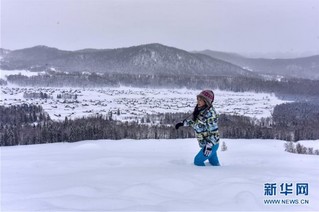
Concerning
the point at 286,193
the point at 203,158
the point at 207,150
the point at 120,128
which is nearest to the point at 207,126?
the point at 207,150

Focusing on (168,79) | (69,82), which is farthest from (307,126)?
(69,82)

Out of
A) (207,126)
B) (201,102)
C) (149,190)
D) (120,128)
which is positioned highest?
(201,102)

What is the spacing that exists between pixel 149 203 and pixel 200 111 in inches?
138

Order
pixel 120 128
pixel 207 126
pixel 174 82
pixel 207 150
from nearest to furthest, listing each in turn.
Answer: pixel 207 150 < pixel 207 126 < pixel 120 128 < pixel 174 82

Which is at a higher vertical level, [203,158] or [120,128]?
[203,158]

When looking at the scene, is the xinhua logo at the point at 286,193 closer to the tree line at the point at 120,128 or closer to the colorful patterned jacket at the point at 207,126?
the colorful patterned jacket at the point at 207,126

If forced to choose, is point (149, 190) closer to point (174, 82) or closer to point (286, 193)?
point (286, 193)

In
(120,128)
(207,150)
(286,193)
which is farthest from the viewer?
(120,128)

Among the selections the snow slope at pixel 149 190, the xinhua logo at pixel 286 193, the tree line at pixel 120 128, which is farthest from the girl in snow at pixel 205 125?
the tree line at pixel 120 128

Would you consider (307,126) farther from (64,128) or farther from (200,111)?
(200,111)

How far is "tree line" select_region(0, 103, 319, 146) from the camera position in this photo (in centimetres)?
5291

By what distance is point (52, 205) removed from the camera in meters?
4.28

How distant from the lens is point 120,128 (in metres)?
61.7

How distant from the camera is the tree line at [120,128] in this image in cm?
5291
